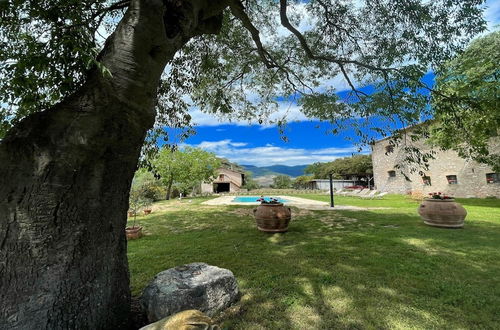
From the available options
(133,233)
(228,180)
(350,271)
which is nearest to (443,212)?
(350,271)

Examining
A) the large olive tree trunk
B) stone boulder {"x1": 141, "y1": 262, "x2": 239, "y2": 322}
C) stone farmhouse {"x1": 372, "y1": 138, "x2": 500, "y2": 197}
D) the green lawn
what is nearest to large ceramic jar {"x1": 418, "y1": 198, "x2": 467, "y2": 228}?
the green lawn

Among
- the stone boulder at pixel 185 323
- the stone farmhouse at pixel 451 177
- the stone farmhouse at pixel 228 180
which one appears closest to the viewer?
the stone boulder at pixel 185 323

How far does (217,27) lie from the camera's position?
333 cm

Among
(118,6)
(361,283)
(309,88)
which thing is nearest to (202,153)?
(309,88)

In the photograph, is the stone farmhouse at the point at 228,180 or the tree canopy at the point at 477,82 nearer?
the tree canopy at the point at 477,82

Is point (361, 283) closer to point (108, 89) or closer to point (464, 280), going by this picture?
point (464, 280)

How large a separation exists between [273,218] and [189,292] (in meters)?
4.12

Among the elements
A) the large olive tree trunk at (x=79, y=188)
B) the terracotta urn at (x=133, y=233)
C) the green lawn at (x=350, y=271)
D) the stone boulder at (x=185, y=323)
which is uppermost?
the large olive tree trunk at (x=79, y=188)

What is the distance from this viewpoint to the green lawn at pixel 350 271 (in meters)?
2.55

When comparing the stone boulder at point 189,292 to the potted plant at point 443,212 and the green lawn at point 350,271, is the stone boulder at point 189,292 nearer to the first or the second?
the green lawn at point 350,271

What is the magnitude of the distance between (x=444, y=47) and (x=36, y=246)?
7.04 m

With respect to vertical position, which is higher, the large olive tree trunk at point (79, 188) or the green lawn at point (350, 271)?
the large olive tree trunk at point (79, 188)

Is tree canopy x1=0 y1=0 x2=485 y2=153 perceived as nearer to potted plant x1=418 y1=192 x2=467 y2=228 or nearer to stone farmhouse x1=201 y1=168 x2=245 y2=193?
potted plant x1=418 y1=192 x2=467 y2=228

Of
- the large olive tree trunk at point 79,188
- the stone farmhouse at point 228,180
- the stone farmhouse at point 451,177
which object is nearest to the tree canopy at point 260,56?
the large olive tree trunk at point 79,188
